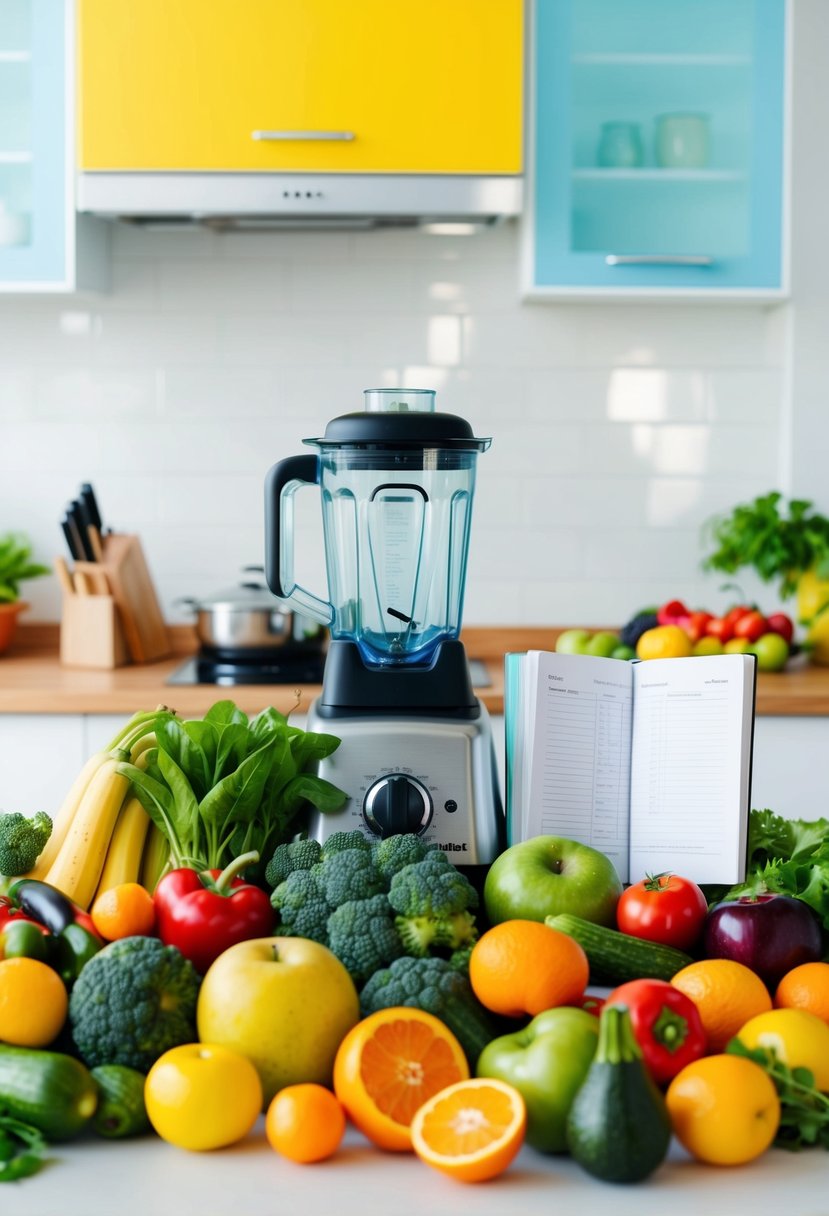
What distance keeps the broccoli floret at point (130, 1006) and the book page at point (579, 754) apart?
44 centimetres

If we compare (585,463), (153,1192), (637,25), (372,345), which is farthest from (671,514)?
(153,1192)

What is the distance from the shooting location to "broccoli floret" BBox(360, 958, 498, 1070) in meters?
0.93

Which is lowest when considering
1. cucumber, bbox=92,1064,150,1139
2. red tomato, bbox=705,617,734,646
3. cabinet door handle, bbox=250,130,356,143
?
cucumber, bbox=92,1064,150,1139

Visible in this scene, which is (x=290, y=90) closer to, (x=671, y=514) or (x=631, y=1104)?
(x=671, y=514)

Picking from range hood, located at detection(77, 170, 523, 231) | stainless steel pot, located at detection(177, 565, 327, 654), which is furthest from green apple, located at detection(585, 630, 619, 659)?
range hood, located at detection(77, 170, 523, 231)

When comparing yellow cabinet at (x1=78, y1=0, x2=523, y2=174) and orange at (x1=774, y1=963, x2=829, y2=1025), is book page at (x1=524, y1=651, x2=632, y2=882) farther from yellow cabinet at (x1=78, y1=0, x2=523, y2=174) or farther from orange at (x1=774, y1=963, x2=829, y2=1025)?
yellow cabinet at (x1=78, y1=0, x2=523, y2=174)

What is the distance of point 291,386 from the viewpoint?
9.62ft

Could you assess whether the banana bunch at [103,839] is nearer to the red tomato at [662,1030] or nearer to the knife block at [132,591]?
the red tomato at [662,1030]

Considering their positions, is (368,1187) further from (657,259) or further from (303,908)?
(657,259)

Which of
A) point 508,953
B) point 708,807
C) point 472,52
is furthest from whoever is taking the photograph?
point 472,52

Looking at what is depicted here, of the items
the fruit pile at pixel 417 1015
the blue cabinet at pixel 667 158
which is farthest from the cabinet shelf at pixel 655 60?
the fruit pile at pixel 417 1015

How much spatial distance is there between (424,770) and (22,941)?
1.38 feet

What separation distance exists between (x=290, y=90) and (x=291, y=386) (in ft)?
2.17

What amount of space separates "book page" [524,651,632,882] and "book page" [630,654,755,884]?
0.06ft
